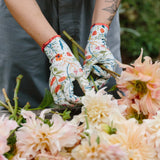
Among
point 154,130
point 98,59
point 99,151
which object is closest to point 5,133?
point 99,151

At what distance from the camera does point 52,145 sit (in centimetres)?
48

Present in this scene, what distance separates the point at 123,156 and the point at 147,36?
3212mm

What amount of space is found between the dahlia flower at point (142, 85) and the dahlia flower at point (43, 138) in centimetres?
18

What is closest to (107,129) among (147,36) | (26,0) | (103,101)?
(103,101)

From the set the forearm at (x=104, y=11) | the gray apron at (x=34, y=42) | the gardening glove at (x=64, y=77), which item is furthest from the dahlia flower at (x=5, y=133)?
the gray apron at (x=34, y=42)

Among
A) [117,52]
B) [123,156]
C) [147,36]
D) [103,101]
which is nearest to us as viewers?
[123,156]

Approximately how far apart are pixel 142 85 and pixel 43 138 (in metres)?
0.25

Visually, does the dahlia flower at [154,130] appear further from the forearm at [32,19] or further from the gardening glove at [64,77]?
the forearm at [32,19]

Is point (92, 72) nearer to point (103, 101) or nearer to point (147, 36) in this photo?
point (103, 101)

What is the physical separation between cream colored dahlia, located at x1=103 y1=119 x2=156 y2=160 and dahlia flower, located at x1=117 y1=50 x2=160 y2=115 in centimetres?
9

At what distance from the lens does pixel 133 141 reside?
1.61ft

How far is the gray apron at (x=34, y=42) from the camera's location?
107 centimetres

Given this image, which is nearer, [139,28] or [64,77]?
[64,77]

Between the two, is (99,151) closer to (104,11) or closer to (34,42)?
(104,11)
